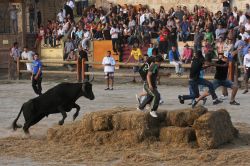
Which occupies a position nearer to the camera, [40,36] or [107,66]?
[107,66]

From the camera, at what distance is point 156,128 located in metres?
14.5

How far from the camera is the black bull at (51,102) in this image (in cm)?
1599

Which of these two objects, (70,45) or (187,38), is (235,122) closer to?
(187,38)

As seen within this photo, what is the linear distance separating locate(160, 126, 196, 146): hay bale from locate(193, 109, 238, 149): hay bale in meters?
0.19

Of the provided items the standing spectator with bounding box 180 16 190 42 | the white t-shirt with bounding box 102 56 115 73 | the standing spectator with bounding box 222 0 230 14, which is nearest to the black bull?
the white t-shirt with bounding box 102 56 115 73

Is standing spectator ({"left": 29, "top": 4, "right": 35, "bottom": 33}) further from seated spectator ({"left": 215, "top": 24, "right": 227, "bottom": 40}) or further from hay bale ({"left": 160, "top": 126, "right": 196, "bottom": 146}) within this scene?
hay bale ({"left": 160, "top": 126, "right": 196, "bottom": 146})

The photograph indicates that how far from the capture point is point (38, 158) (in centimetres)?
1348

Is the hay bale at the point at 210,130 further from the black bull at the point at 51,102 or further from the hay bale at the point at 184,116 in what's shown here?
the black bull at the point at 51,102

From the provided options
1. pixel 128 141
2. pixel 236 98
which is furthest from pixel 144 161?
pixel 236 98

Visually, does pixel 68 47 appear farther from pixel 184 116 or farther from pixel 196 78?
pixel 184 116

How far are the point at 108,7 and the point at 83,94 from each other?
22035 mm

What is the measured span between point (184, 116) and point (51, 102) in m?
3.22

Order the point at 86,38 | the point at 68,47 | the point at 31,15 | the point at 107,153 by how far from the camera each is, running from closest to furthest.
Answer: the point at 107,153 < the point at 68,47 < the point at 86,38 < the point at 31,15

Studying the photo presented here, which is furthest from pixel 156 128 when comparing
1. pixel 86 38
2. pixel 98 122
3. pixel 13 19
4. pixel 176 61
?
pixel 13 19
